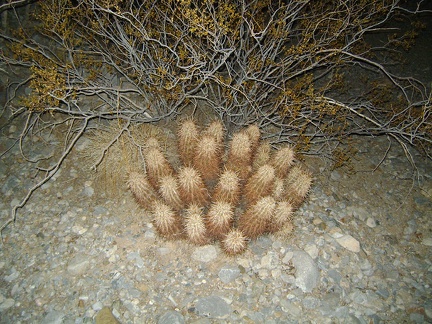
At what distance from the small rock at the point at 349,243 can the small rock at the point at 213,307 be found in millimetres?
1208

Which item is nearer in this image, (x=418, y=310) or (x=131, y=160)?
(x=418, y=310)

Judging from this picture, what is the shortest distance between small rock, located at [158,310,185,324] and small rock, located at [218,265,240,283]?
435 millimetres

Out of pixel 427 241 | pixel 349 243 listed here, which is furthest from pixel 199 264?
pixel 427 241

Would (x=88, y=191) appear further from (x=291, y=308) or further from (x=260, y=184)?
(x=291, y=308)

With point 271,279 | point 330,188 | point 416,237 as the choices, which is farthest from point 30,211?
point 416,237

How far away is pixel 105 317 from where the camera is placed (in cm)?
233

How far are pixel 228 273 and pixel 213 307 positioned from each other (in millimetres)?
295

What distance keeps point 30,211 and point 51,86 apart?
1.20 meters

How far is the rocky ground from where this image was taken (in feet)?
7.91

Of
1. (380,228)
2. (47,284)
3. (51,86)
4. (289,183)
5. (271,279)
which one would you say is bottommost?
(47,284)

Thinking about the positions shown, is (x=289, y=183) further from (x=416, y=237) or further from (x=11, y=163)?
(x=11, y=163)

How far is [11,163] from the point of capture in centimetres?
342

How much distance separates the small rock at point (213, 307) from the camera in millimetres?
2375

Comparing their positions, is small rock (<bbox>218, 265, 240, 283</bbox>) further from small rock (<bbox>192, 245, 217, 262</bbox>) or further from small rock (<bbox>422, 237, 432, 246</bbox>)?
small rock (<bbox>422, 237, 432, 246</bbox>)
